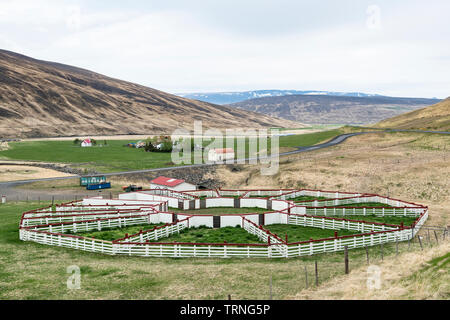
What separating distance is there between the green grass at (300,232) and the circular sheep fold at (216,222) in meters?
0.61

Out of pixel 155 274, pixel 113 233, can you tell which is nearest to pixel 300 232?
pixel 155 274

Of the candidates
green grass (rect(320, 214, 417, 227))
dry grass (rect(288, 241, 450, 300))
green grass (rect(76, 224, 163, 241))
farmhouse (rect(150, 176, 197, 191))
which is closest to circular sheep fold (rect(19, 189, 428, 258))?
green grass (rect(320, 214, 417, 227))

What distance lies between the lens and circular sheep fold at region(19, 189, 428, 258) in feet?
96.1

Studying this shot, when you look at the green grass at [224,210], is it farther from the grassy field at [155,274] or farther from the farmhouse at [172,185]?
the grassy field at [155,274]

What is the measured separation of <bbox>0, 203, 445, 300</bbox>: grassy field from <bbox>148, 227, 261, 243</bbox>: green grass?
599cm

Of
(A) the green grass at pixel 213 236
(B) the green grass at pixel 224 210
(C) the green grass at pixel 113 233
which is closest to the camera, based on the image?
(A) the green grass at pixel 213 236

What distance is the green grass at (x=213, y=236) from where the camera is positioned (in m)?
34.3

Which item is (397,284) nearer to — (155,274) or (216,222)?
(155,274)

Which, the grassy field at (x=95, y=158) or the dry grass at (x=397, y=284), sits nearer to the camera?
the dry grass at (x=397, y=284)

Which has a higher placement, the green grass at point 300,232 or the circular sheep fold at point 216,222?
the circular sheep fold at point 216,222

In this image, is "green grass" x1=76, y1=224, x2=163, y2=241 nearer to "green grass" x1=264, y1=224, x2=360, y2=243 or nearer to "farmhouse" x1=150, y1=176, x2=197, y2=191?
"green grass" x1=264, y1=224, x2=360, y2=243

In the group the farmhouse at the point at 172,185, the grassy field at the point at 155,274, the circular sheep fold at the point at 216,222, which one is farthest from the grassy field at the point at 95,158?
the grassy field at the point at 155,274

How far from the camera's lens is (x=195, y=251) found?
95.5 feet
